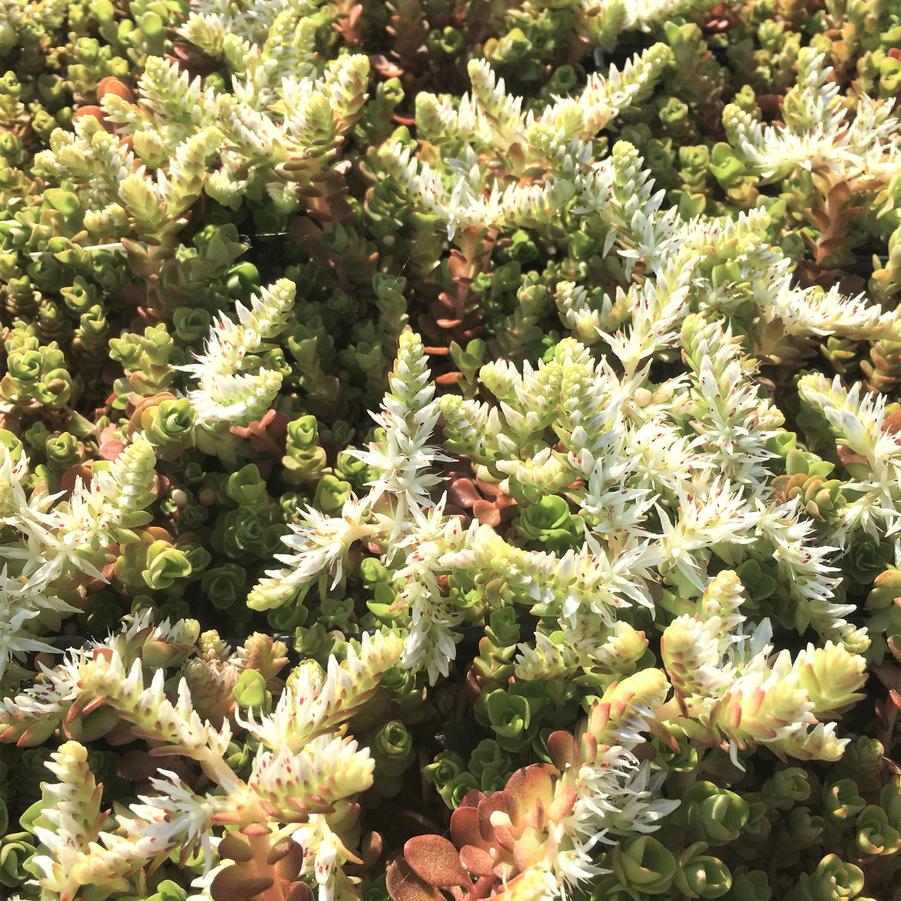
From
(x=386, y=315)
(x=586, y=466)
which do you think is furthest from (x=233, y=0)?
(x=586, y=466)

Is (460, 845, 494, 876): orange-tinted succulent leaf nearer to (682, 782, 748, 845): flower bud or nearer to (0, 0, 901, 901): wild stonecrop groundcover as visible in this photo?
(0, 0, 901, 901): wild stonecrop groundcover

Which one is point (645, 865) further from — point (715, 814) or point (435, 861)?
point (435, 861)

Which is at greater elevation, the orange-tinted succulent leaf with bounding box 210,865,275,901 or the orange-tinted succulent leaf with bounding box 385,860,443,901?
the orange-tinted succulent leaf with bounding box 210,865,275,901

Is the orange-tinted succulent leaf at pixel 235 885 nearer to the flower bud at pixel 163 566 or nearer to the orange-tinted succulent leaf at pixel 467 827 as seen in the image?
the orange-tinted succulent leaf at pixel 467 827

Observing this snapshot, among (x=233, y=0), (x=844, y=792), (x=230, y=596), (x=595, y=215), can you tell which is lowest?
(x=844, y=792)

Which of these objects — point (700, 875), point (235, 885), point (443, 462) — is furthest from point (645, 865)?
point (443, 462)

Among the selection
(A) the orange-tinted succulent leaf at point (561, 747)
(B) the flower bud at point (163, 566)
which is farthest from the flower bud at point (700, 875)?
(B) the flower bud at point (163, 566)

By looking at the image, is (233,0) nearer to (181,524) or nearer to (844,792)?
(181,524)

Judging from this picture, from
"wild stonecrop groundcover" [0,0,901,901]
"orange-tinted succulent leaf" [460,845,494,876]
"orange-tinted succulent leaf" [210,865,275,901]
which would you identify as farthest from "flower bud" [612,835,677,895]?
"orange-tinted succulent leaf" [210,865,275,901]
